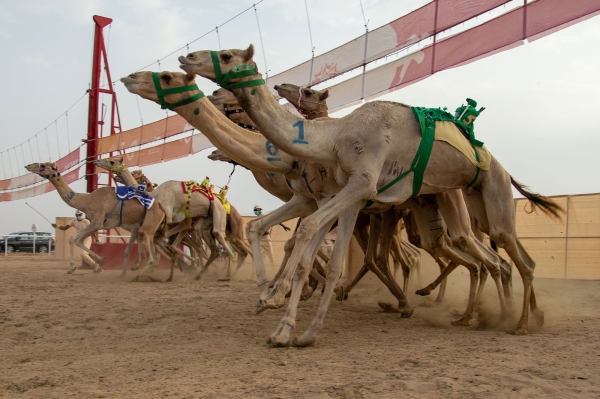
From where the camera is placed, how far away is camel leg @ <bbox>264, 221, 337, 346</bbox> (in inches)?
200

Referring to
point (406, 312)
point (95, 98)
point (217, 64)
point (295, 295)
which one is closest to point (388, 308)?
point (406, 312)

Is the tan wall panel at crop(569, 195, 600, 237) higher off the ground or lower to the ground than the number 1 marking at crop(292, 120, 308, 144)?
lower

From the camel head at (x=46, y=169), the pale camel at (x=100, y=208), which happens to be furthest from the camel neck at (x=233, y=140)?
the camel head at (x=46, y=169)

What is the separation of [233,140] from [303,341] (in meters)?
2.22

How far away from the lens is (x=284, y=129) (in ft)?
18.3

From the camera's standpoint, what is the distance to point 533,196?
790cm

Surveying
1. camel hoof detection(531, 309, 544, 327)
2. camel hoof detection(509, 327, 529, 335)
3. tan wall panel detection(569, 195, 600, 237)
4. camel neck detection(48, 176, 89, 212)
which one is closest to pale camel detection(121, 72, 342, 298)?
camel hoof detection(509, 327, 529, 335)

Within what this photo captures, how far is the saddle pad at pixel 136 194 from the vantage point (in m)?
14.1

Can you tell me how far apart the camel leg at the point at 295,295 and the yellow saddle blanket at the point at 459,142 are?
1.59 metres

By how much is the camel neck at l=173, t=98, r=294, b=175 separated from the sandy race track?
1.72 metres

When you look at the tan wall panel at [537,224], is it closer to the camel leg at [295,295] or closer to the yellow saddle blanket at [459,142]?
the yellow saddle blanket at [459,142]

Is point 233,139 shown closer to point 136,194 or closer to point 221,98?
point 221,98

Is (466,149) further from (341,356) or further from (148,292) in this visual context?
(148,292)

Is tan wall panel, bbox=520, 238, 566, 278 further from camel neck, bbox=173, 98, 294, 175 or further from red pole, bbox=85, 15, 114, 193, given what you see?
red pole, bbox=85, 15, 114, 193
